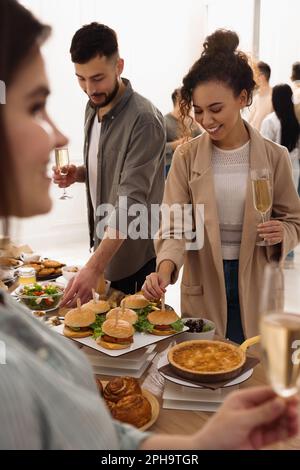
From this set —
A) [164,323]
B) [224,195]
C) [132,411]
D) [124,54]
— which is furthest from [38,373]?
[124,54]

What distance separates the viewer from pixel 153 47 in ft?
23.3

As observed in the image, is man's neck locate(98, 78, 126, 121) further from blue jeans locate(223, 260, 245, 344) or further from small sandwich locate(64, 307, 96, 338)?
small sandwich locate(64, 307, 96, 338)

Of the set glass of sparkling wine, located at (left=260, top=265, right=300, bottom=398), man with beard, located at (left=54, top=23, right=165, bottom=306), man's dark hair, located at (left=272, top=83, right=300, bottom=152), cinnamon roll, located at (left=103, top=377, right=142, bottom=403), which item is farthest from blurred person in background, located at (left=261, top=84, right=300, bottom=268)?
glass of sparkling wine, located at (left=260, top=265, right=300, bottom=398)

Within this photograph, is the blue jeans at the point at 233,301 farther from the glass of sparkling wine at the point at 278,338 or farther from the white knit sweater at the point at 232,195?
the glass of sparkling wine at the point at 278,338

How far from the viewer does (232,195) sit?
212 cm

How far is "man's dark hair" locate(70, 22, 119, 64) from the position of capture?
2213 millimetres

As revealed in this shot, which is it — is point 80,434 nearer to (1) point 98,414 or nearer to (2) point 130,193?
(1) point 98,414

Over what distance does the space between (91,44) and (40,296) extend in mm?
1098

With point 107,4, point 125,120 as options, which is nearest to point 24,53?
point 125,120

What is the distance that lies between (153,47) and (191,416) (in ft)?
21.6

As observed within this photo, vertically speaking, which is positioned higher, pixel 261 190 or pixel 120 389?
pixel 261 190

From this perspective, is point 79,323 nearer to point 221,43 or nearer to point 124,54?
point 221,43

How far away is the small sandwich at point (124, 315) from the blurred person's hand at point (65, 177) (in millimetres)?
1125

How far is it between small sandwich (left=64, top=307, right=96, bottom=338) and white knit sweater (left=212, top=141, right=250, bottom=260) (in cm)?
74
